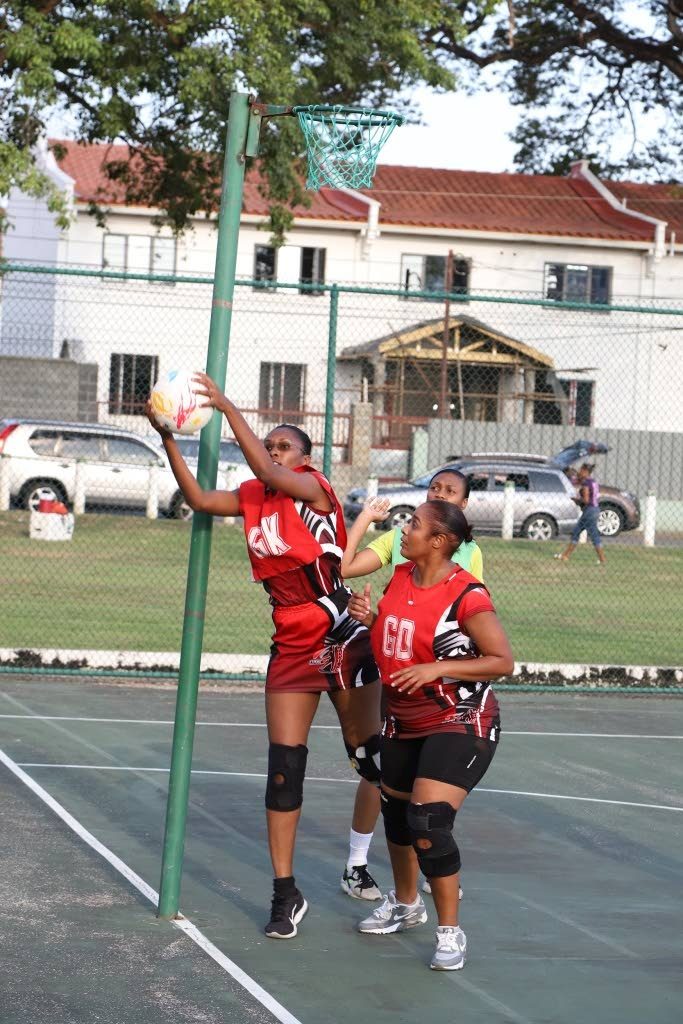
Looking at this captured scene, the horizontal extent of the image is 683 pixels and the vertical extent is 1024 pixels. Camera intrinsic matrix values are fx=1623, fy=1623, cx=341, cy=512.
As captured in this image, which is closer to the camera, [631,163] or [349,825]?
[349,825]

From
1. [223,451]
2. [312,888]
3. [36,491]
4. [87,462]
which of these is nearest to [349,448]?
[223,451]

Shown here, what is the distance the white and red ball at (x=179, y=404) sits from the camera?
19.6ft

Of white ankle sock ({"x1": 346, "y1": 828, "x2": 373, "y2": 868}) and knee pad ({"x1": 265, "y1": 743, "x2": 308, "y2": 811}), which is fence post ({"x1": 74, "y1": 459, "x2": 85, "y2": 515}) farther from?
knee pad ({"x1": 265, "y1": 743, "x2": 308, "y2": 811})

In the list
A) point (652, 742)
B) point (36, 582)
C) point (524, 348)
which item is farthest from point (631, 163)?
point (652, 742)

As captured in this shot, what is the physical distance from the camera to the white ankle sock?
6840mm

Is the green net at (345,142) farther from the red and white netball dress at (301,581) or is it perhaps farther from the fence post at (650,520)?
the fence post at (650,520)

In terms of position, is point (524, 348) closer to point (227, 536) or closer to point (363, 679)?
point (227, 536)

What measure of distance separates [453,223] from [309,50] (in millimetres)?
21162

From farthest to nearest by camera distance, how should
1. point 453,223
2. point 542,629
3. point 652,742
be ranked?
1. point 453,223
2. point 542,629
3. point 652,742

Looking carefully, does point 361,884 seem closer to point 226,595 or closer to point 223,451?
point 226,595

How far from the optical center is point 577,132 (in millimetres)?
47969

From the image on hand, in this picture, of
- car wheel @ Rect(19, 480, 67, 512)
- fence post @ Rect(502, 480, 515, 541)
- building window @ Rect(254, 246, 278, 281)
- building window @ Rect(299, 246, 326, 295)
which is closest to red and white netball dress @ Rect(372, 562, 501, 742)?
car wheel @ Rect(19, 480, 67, 512)

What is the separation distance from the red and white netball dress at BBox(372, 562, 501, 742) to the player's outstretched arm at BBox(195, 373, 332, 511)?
54 centimetres

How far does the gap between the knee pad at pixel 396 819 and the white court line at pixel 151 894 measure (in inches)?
32.0
